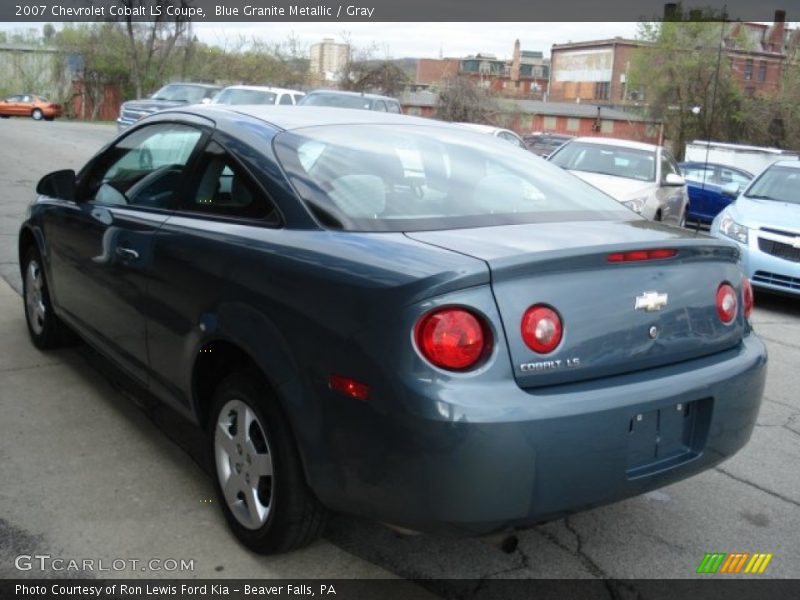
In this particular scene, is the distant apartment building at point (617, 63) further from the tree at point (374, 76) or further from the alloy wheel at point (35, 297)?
the alloy wheel at point (35, 297)

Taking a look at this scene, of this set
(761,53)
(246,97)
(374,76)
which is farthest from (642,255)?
(761,53)

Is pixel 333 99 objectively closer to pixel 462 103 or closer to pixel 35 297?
pixel 35 297

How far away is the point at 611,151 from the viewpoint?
11898 millimetres

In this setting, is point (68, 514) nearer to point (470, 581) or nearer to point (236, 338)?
point (236, 338)

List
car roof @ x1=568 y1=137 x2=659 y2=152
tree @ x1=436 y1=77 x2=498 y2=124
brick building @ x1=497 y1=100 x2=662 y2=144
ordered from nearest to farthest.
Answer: car roof @ x1=568 y1=137 x2=659 y2=152
tree @ x1=436 y1=77 x2=498 y2=124
brick building @ x1=497 y1=100 x2=662 y2=144

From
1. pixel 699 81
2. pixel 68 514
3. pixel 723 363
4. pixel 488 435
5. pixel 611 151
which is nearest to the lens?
pixel 488 435

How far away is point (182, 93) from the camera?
2127 cm

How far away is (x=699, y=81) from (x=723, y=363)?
42.8 meters

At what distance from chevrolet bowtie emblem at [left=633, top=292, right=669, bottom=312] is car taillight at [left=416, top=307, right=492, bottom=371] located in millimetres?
569

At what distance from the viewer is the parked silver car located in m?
10.6

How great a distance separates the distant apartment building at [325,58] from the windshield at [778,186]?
31.9 metres

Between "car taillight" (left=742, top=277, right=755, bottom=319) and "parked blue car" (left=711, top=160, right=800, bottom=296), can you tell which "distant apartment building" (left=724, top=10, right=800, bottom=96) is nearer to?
"parked blue car" (left=711, top=160, right=800, bottom=296)

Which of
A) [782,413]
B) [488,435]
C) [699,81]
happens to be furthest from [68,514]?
[699,81]

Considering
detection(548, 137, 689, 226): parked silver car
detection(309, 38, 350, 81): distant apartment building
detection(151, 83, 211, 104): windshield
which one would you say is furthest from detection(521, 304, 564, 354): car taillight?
detection(309, 38, 350, 81): distant apartment building
